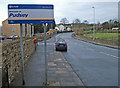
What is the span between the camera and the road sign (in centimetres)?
573

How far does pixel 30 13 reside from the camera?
5809 mm

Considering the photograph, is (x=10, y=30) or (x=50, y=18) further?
(x=10, y=30)

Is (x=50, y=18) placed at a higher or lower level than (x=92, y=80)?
higher

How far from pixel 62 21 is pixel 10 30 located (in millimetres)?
152312

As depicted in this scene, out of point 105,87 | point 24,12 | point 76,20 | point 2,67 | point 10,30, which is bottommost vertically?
point 105,87

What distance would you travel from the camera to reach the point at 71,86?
19.3 ft

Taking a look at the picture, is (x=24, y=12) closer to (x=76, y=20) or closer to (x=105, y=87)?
Result: (x=105, y=87)

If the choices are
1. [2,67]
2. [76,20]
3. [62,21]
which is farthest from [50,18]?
[62,21]

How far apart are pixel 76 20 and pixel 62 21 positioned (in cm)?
3411

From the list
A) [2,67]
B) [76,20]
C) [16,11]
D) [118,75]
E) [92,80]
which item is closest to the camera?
[2,67]

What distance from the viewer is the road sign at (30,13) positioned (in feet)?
18.8

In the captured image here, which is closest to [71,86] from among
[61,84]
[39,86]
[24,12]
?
[61,84]

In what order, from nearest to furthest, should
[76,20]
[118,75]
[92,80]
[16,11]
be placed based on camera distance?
[16,11] < [92,80] < [118,75] < [76,20]

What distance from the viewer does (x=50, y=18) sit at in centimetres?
581
